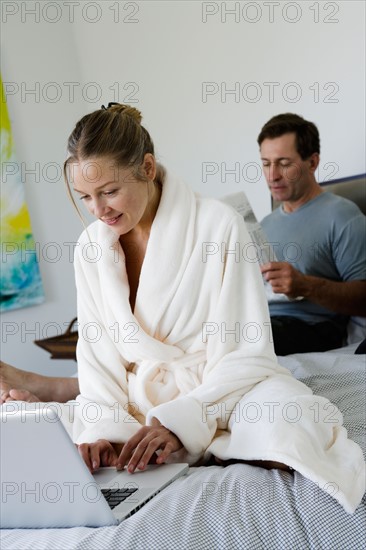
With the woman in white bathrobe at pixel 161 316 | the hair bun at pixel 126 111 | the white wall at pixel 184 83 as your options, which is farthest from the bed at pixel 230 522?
the white wall at pixel 184 83

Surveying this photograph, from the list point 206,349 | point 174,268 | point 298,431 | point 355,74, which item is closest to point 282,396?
Answer: point 298,431

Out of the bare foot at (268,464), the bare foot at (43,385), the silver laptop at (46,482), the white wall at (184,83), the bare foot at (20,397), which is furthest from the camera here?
the white wall at (184,83)

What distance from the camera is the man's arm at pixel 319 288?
8.62ft

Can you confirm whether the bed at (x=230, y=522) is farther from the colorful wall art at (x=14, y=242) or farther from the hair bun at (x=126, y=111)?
the colorful wall art at (x=14, y=242)

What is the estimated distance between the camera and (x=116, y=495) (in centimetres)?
143

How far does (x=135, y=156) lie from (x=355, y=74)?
1.62 metres


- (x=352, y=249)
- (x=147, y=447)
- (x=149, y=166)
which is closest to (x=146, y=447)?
(x=147, y=447)

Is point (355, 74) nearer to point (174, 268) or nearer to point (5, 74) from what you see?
point (174, 268)

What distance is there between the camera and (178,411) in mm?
1674

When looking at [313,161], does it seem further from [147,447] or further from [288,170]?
[147,447]

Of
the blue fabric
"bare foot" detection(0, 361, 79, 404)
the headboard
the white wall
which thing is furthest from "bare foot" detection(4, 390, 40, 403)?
the white wall

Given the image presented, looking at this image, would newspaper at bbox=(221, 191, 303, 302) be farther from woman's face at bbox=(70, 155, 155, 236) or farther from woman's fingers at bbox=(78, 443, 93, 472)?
woman's fingers at bbox=(78, 443, 93, 472)

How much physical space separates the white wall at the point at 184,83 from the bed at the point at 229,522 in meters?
2.16

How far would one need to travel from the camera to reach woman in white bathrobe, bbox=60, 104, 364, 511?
1.69 meters
